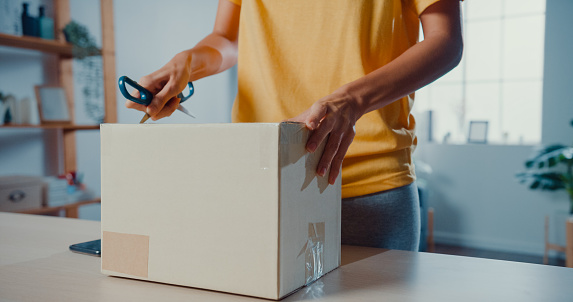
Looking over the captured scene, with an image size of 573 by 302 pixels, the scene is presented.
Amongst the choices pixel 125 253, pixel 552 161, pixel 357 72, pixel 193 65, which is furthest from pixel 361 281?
→ pixel 552 161

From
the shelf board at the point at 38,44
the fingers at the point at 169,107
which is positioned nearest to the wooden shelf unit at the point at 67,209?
the shelf board at the point at 38,44

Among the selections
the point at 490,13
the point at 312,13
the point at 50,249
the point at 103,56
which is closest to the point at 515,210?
the point at 490,13

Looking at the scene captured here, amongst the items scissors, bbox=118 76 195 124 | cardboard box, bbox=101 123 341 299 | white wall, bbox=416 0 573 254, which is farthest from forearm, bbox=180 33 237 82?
white wall, bbox=416 0 573 254

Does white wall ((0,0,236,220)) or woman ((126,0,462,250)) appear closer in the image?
woman ((126,0,462,250))

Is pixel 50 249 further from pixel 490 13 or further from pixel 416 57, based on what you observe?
pixel 490 13

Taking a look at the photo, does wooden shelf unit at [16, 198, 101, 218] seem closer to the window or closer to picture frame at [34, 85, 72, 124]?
picture frame at [34, 85, 72, 124]

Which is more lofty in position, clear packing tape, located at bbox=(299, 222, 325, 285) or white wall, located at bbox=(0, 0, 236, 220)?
white wall, located at bbox=(0, 0, 236, 220)

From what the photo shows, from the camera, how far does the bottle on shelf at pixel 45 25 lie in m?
2.75

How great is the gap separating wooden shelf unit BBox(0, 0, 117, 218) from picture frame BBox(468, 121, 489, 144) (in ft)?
10.1

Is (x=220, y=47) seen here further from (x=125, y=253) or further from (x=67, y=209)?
(x=67, y=209)

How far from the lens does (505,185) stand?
13.7ft

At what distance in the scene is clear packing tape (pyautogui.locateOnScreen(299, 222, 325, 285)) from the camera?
2.05 ft

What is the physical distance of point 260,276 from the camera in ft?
1.86

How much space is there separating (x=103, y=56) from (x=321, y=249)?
288cm
